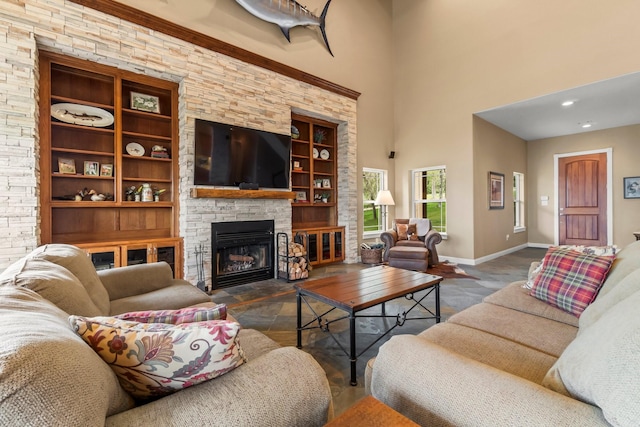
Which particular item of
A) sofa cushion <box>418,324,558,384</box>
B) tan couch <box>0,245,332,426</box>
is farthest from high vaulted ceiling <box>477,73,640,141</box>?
tan couch <box>0,245,332,426</box>

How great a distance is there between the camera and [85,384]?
0.58 m

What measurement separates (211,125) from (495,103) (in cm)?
469

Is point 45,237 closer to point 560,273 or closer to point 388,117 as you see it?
point 560,273

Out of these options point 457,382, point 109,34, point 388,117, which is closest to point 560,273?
point 457,382

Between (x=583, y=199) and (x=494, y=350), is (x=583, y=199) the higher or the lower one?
the higher one

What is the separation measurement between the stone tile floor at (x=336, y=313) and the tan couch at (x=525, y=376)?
0.78 meters

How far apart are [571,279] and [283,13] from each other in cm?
486

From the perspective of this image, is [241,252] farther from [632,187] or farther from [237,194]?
[632,187]

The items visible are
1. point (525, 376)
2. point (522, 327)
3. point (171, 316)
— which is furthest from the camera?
point (522, 327)

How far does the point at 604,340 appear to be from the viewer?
78 cm

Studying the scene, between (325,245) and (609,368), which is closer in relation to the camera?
(609,368)

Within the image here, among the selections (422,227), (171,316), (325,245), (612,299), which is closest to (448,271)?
(422,227)

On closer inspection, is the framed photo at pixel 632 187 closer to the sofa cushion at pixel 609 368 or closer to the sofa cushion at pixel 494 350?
the sofa cushion at pixel 494 350

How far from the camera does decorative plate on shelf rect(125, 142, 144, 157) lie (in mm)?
3650
